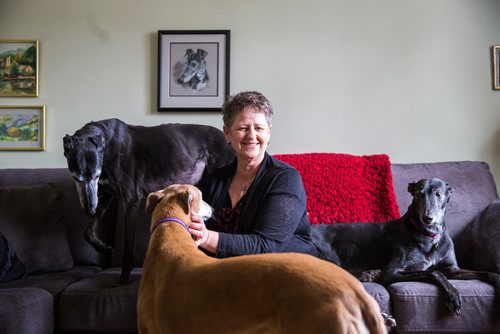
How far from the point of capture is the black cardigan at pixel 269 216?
1.81m

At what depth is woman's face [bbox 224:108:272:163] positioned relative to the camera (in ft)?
6.81

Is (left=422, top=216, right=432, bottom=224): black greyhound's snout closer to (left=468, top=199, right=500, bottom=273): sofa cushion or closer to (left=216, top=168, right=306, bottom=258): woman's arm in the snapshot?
(left=468, top=199, right=500, bottom=273): sofa cushion

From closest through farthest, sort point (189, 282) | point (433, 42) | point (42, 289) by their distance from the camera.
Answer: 1. point (189, 282)
2. point (42, 289)
3. point (433, 42)

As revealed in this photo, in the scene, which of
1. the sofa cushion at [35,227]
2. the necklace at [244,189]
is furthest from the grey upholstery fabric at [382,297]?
the sofa cushion at [35,227]

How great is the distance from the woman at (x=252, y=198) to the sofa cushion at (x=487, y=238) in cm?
105

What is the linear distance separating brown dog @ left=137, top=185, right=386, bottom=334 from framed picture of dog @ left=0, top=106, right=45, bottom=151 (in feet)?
8.10

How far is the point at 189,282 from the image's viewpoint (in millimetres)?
1305

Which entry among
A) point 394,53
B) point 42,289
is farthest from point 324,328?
point 394,53

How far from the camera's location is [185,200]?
1690 millimetres

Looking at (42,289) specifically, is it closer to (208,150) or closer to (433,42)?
(208,150)

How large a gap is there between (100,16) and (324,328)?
10.6ft

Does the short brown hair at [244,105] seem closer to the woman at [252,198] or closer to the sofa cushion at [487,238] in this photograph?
the woman at [252,198]

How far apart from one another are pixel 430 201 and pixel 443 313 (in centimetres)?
63

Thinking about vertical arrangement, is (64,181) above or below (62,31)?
below
